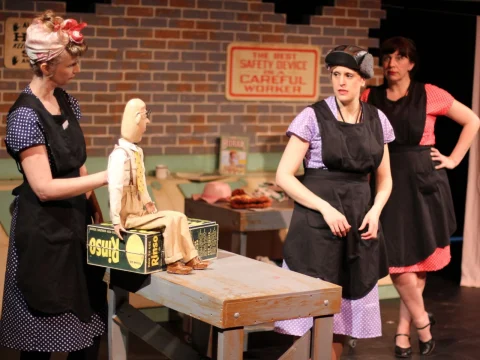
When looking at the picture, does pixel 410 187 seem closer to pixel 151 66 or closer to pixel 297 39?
pixel 297 39

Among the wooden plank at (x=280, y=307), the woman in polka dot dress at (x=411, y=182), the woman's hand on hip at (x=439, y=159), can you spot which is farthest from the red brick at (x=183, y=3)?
the wooden plank at (x=280, y=307)

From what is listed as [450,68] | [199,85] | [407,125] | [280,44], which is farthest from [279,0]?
[450,68]

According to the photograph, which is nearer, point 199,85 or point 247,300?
point 247,300

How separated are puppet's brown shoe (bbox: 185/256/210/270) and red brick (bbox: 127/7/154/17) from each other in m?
2.81

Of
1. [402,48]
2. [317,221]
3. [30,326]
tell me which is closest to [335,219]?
[317,221]

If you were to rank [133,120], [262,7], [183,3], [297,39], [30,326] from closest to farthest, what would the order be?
[133,120] → [30,326] → [183,3] → [262,7] → [297,39]

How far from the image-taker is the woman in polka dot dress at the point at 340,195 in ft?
12.3

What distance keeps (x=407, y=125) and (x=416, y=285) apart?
842 mm

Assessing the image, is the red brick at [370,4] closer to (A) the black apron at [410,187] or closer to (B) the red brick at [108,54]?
(A) the black apron at [410,187]

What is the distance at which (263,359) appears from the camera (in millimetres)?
4945

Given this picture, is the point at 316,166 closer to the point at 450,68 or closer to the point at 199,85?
the point at 199,85

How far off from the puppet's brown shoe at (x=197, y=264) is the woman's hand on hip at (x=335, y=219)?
27.5 inches

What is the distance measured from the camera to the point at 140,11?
5711 mm

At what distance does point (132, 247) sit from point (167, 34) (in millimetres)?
2929
